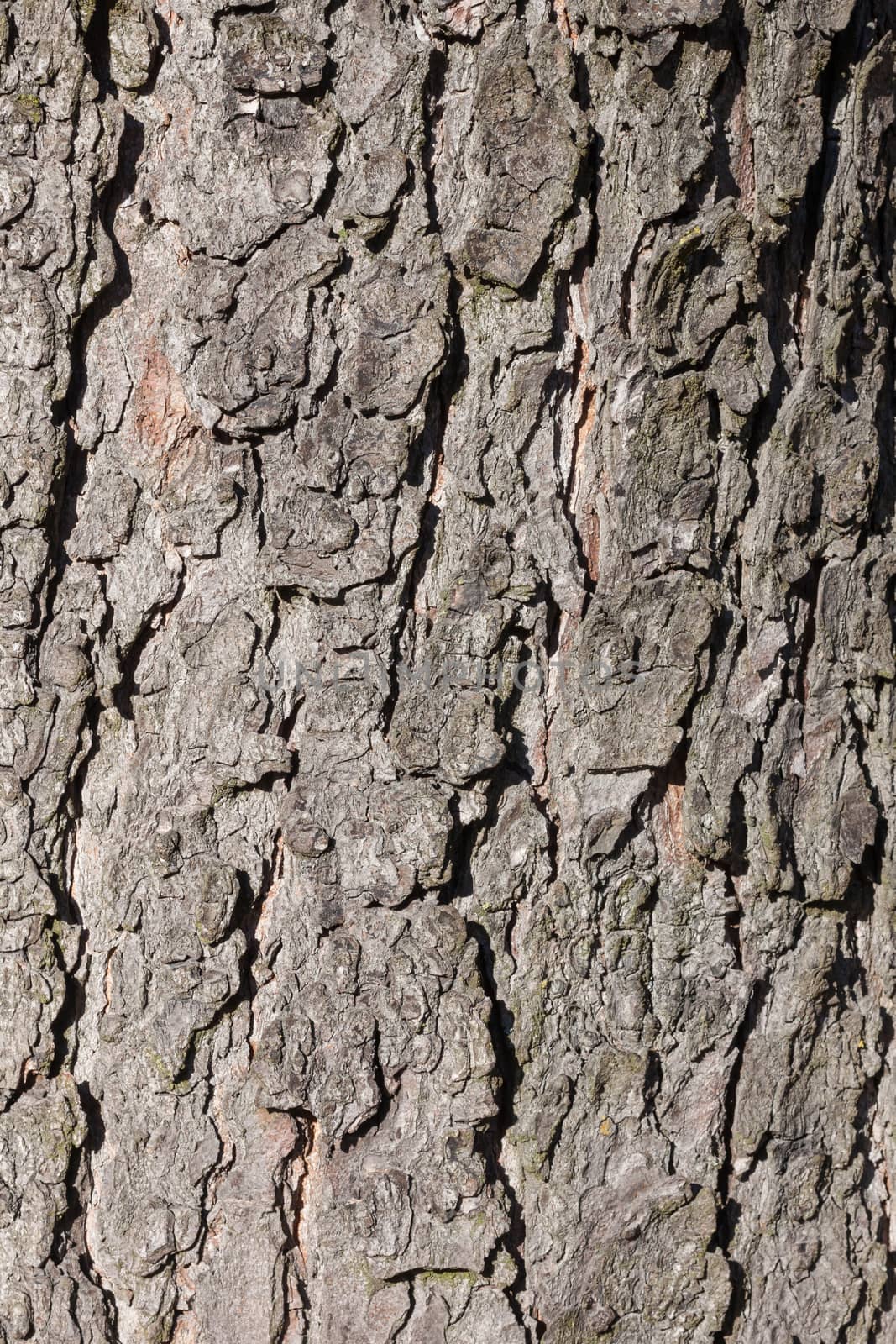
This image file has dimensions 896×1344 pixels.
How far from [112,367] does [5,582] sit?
29 cm

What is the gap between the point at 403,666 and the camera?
1.35 meters

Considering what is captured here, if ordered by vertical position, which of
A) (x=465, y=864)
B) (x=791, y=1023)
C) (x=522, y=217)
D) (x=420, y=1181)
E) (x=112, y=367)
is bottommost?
(x=420, y=1181)

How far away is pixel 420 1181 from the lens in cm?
135

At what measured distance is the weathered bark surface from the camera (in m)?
1.32

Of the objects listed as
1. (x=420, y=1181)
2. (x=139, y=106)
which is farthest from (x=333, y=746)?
(x=139, y=106)

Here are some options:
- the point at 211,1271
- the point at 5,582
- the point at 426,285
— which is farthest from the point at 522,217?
the point at 211,1271

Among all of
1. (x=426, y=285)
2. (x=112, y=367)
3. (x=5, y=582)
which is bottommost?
(x=5, y=582)

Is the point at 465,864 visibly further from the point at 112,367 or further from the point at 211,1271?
the point at 112,367

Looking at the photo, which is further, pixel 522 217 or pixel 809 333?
pixel 809 333

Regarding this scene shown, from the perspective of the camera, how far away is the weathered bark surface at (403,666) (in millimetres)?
1324

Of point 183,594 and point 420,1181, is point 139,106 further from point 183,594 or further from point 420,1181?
point 420,1181

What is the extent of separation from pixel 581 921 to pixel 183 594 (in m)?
0.63

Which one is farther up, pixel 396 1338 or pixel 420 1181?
pixel 420 1181

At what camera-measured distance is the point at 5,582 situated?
138 cm
